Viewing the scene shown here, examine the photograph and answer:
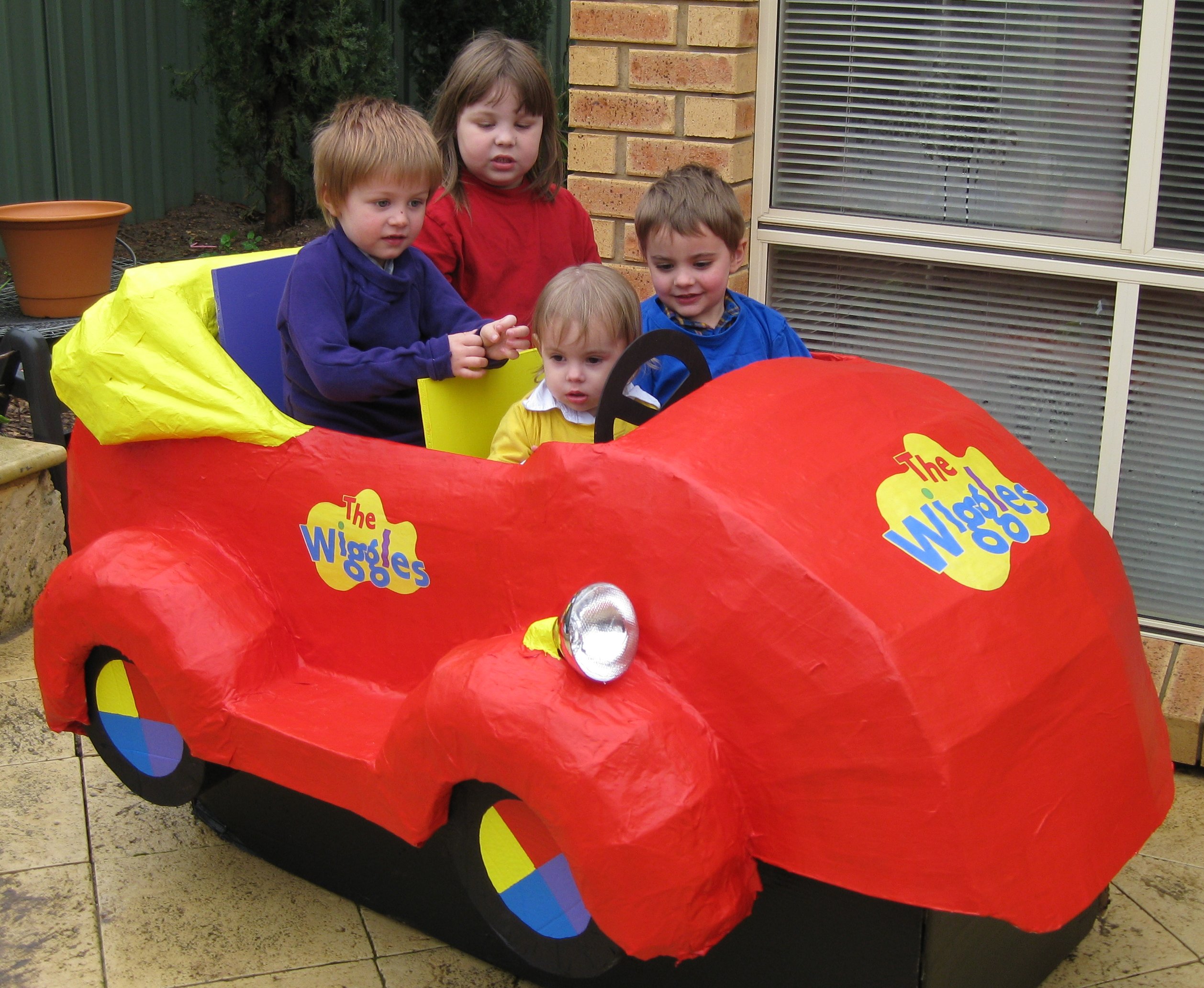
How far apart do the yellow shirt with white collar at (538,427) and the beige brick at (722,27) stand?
1345 millimetres

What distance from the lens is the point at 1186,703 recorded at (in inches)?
119

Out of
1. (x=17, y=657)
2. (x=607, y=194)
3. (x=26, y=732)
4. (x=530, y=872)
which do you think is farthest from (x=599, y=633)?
(x=17, y=657)

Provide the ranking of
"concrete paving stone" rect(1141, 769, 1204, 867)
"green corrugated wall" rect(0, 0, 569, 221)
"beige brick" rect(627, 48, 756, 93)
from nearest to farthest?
"concrete paving stone" rect(1141, 769, 1204, 867)
"beige brick" rect(627, 48, 756, 93)
"green corrugated wall" rect(0, 0, 569, 221)

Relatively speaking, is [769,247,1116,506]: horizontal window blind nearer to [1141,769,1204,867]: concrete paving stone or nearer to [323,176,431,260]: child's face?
[1141,769,1204,867]: concrete paving stone

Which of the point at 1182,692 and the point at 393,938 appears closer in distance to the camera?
the point at 393,938

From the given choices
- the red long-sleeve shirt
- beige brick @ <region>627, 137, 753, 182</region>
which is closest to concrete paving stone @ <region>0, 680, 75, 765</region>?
the red long-sleeve shirt

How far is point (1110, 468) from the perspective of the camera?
10.2 feet

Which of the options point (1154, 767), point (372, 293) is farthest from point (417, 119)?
point (1154, 767)

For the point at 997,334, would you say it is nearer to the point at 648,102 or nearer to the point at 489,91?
the point at 648,102

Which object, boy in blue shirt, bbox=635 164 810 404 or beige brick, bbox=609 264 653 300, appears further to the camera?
beige brick, bbox=609 264 653 300

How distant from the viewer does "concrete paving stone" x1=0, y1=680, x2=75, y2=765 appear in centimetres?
315

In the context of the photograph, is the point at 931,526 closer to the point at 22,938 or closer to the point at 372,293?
the point at 372,293

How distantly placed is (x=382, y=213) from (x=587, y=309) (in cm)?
49

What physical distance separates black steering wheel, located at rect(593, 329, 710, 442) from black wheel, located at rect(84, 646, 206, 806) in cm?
107
